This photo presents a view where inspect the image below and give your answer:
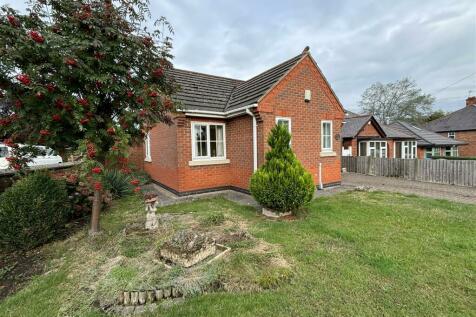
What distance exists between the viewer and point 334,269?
3.51m

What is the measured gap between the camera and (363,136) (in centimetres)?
1925

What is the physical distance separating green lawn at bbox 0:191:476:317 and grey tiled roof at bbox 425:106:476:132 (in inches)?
1344

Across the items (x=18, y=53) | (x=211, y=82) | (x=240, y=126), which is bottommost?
(x=240, y=126)

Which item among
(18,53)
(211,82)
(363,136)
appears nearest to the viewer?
(18,53)

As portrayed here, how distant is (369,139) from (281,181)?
17.2 metres

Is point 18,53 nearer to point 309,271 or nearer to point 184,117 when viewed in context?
point 184,117

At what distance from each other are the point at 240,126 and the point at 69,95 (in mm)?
5859

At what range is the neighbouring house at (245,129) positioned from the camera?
8320 millimetres

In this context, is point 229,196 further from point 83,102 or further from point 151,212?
point 83,102

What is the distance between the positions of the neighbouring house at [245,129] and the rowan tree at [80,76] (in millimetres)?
3176

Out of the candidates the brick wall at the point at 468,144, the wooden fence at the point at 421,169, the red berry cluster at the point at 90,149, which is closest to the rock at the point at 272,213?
the red berry cluster at the point at 90,149

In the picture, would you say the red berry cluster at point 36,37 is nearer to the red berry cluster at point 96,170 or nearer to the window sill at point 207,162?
the red berry cluster at point 96,170

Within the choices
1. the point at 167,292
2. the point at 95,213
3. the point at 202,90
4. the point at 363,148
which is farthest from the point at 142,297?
the point at 363,148

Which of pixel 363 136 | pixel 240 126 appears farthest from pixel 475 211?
pixel 363 136
